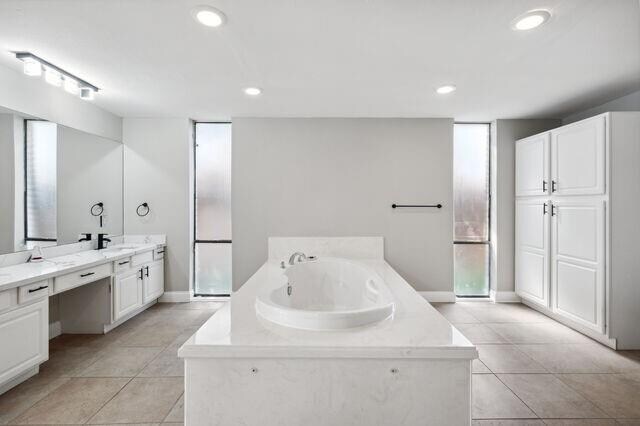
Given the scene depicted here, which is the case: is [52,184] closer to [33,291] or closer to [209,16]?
[33,291]

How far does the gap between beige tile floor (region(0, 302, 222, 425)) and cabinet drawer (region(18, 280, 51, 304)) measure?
62 cm

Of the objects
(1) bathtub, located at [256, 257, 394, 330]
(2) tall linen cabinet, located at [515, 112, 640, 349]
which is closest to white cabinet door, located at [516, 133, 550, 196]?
(2) tall linen cabinet, located at [515, 112, 640, 349]

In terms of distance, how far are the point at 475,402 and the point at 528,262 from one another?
2.33m

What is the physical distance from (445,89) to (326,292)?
223cm

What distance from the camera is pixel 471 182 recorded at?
4172 mm

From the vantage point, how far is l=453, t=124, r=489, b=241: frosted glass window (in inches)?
164

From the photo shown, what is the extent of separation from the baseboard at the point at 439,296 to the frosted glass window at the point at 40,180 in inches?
157

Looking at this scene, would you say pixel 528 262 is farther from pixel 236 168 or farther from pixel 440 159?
pixel 236 168

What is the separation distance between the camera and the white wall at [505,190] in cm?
399

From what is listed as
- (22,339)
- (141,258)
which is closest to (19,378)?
(22,339)

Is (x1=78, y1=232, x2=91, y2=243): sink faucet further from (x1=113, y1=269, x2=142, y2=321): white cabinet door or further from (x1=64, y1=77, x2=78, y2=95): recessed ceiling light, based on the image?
(x1=64, y1=77, x2=78, y2=95): recessed ceiling light

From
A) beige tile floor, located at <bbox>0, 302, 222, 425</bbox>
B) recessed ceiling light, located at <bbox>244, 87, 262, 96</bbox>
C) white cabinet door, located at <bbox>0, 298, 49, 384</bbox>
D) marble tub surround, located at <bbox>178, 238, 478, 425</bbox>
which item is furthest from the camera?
recessed ceiling light, located at <bbox>244, 87, 262, 96</bbox>

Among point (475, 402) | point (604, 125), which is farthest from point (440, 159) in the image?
point (475, 402)

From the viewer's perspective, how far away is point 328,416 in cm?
122
